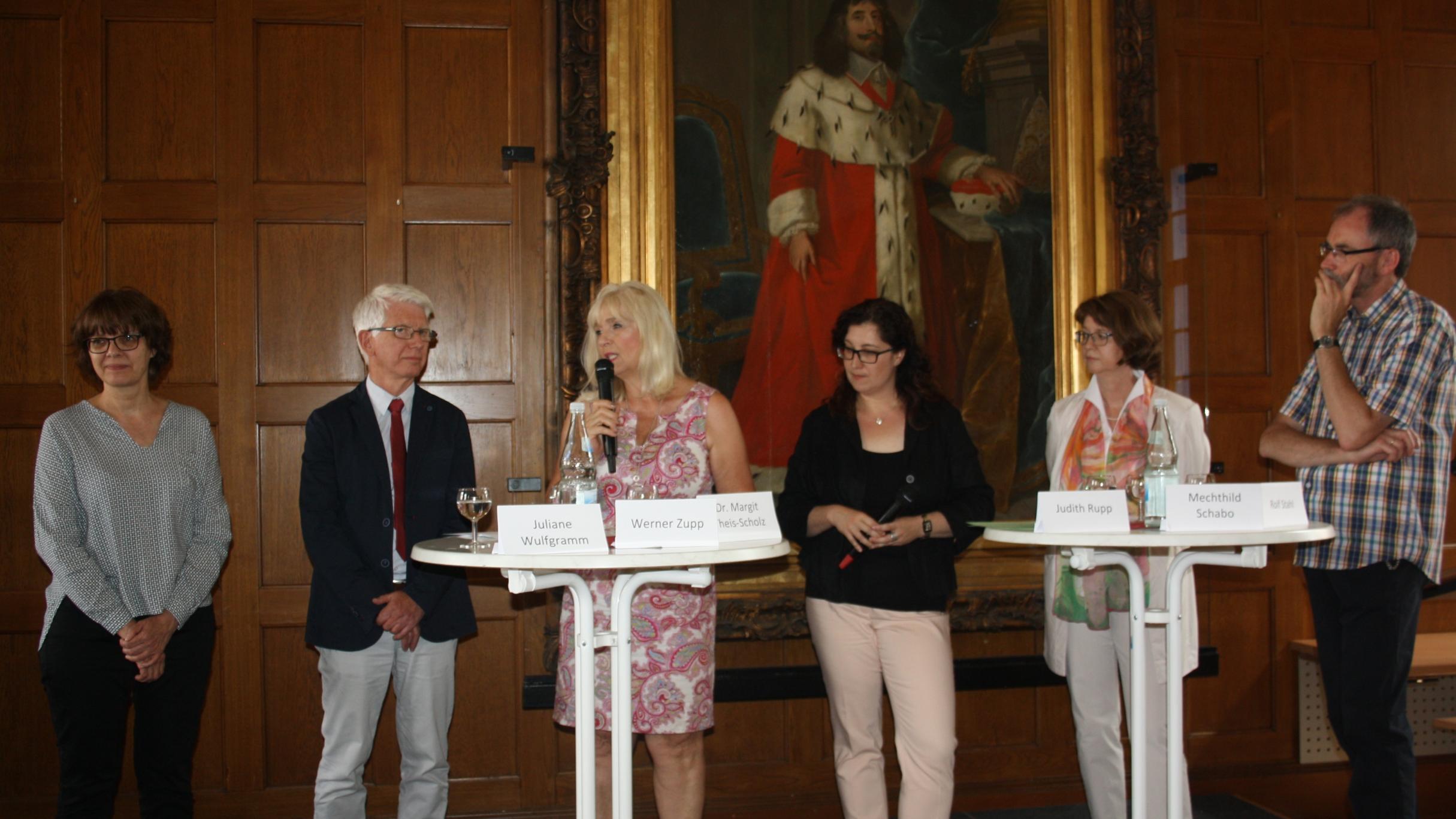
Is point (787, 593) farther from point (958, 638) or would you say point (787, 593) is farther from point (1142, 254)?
point (1142, 254)

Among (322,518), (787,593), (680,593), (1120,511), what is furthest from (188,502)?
(1120,511)

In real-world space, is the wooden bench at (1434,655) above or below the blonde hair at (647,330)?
below

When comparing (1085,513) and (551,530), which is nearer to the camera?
(551,530)

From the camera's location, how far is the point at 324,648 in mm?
3006

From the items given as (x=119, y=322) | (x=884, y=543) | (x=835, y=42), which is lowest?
(x=884, y=543)

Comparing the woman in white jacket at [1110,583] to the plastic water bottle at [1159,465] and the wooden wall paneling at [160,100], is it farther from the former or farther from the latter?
the wooden wall paneling at [160,100]

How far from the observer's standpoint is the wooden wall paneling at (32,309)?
148 inches

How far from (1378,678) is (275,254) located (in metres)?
3.73

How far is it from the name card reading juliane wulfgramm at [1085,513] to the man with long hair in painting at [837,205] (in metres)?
1.67

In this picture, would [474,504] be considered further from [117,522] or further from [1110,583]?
[1110,583]

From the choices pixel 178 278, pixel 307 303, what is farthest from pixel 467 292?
pixel 178 278


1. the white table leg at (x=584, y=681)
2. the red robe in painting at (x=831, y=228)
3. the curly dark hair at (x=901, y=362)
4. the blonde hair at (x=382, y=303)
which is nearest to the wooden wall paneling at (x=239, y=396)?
the blonde hair at (x=382, y=303)

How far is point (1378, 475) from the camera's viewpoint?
274cm

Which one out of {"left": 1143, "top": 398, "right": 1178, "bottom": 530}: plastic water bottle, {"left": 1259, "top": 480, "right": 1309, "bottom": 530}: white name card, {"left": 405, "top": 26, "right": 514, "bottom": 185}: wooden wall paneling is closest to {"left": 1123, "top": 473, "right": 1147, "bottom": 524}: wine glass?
{"left": 1143, "top": 398, "right": 1178, "bottom": 530}: plastic water bottle
